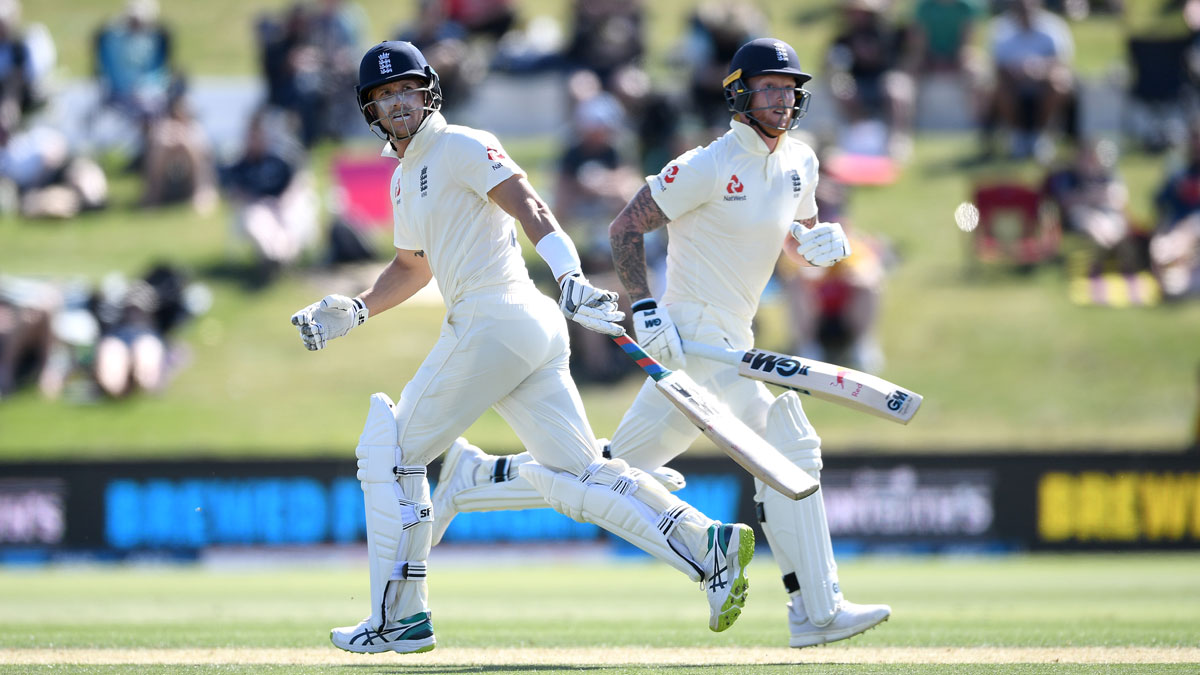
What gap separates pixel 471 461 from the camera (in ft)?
17.4

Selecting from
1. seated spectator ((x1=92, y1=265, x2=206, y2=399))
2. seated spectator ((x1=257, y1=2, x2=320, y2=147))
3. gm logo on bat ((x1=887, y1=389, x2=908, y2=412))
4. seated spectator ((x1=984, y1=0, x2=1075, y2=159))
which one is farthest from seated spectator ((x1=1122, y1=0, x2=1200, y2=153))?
gm logo on bat ((x1=887, y1=389, x2=908, y2=412))

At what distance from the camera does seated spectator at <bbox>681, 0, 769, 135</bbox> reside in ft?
46.8

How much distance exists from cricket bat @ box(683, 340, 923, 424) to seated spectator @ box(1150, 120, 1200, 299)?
882 cm

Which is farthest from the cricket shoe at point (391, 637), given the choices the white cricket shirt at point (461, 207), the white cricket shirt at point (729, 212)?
the white cricket shirt at point (729, 212)

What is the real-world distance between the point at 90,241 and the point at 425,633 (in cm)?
1050

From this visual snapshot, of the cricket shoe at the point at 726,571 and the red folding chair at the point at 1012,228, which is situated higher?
the red folding chair at the point at 1012,228

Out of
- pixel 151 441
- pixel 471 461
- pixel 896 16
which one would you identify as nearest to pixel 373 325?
pixel 151 441

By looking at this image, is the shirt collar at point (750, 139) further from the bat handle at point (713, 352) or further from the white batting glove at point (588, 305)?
the white batting glove at point (588, 305)

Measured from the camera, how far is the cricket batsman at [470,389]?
4.73 metres

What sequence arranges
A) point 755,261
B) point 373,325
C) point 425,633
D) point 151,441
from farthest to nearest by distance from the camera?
point 373,325, point 151,441, point 755,261, point 425,633

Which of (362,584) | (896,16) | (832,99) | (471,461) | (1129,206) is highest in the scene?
(896,16)

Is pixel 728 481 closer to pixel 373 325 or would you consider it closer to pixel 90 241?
pixel 373 325

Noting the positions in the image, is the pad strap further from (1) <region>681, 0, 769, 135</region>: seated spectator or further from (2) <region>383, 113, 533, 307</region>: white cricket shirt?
(1) <region>681, 0, 769, 135</region>: seated spectator

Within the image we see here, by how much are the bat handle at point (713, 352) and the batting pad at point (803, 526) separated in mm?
216
